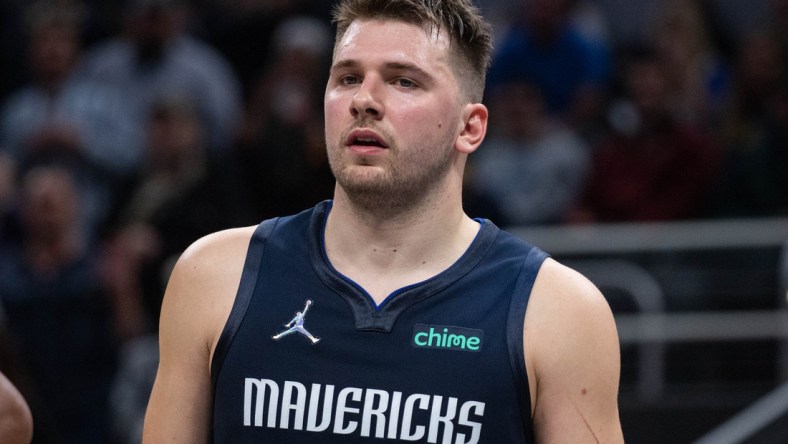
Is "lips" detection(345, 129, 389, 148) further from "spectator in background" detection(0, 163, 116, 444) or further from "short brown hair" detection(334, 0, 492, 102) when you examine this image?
"spectator in background" detection(0, 163, 116, 444)

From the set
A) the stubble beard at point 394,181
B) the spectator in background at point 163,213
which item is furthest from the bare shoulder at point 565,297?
the spectator in background at point 163,213

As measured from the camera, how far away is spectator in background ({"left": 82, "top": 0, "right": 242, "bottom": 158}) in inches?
352

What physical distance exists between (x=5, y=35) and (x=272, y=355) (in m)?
7.28

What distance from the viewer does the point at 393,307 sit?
3.39 meters

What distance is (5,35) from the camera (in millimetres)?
9922

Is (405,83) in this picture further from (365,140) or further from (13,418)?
(13,418)

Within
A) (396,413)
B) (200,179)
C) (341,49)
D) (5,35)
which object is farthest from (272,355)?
(5,35)

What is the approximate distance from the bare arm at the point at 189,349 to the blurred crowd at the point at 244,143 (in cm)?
431

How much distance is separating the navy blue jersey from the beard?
0.20 meters

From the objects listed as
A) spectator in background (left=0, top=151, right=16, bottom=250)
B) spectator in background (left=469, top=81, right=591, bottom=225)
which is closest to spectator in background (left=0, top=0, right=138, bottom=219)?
spectator in background (left=0, top=151, right=16, bottom=250)

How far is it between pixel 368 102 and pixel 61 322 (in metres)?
4.93

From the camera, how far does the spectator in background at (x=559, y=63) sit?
29.5ft

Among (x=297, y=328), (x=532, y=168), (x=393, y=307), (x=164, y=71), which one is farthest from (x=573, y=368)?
(x=164, y=71)

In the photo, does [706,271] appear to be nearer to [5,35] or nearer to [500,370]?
[500,370]
